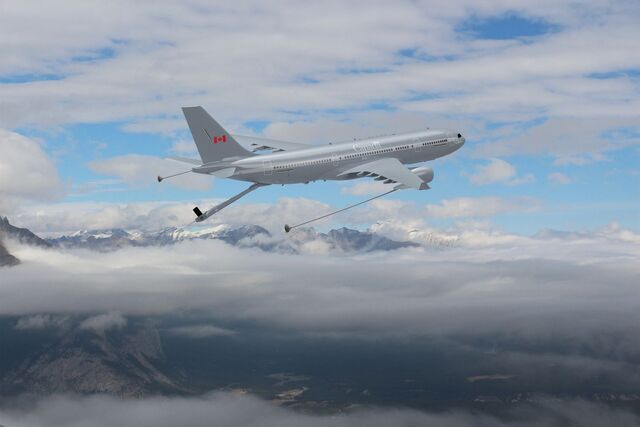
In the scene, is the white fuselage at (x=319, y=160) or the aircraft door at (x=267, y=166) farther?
the white fuselage at (x=319, y=160)

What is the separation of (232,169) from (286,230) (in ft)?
94.2

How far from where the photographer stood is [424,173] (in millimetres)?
113125

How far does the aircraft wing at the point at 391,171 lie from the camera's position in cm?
10407

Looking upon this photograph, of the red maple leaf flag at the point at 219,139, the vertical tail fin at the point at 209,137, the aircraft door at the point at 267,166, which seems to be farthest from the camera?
the red maple leaf flag at the point at 219,139

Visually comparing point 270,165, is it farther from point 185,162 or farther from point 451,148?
point 451,148

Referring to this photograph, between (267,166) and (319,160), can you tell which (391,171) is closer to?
(319,160)

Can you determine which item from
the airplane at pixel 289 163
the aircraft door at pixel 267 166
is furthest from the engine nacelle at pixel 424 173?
the aircraft door at pixel 267 166

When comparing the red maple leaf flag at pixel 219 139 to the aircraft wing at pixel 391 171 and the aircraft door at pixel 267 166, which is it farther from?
the aircraft wing at pixel 391 171

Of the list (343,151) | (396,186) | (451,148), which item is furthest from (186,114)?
(451,148)

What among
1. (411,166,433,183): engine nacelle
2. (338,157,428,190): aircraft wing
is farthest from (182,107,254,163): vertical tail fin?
(411,166,433,183): engine nacelle

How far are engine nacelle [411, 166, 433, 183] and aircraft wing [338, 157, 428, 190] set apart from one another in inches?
87.2

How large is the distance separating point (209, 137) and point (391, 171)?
95.8 feet

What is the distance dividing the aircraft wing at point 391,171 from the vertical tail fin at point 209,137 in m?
18.3

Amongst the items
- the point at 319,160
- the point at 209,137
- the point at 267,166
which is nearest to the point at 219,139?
the point at 209,137
